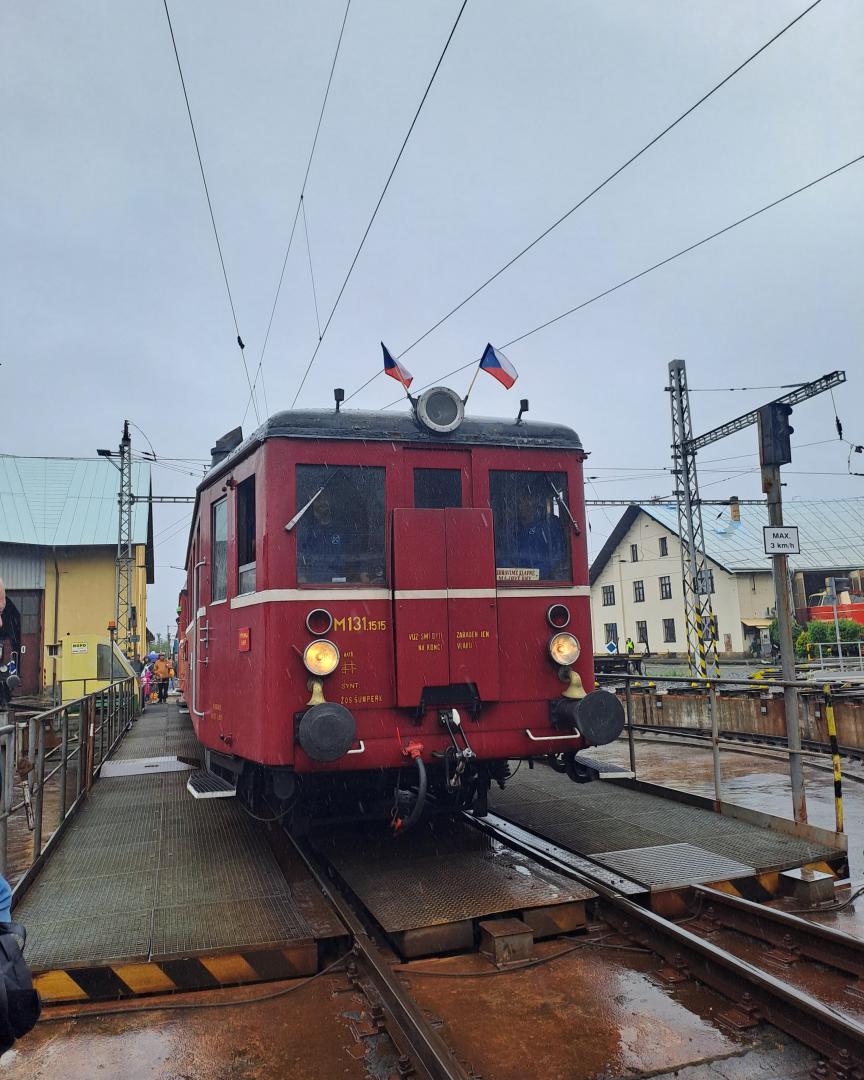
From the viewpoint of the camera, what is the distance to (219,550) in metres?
6.86

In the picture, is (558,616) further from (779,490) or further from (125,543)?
(125,543)

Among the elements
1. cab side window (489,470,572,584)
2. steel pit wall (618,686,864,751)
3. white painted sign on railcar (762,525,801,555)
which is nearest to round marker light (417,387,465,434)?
cab side window (489,470,572,584)

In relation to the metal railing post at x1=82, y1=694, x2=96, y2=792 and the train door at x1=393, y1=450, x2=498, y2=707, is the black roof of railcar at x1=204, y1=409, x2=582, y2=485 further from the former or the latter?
the metal railing post at x1=82, y1=694, x2=96, y2=792

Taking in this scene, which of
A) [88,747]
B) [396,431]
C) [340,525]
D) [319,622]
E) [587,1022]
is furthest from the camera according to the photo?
[88,747]

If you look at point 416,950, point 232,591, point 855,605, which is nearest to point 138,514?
point 232,591

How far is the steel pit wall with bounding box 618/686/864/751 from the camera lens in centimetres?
1311

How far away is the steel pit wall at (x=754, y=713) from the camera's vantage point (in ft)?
43.0

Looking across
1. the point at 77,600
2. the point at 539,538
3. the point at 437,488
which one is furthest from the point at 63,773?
the point at 77,600

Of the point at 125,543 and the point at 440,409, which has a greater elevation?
the point at 125,543

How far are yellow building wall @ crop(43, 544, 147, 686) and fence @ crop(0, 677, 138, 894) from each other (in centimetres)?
1532

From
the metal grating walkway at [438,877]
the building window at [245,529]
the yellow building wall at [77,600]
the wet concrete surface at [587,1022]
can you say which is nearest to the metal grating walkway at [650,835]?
the metal grating walkway at [438,877]

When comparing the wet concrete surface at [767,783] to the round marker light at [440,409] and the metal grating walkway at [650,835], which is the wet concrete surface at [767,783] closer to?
the metal grating walkway at [650,835]

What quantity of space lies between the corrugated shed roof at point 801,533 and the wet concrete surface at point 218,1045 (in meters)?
37.4

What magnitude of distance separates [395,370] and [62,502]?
1041 inches
